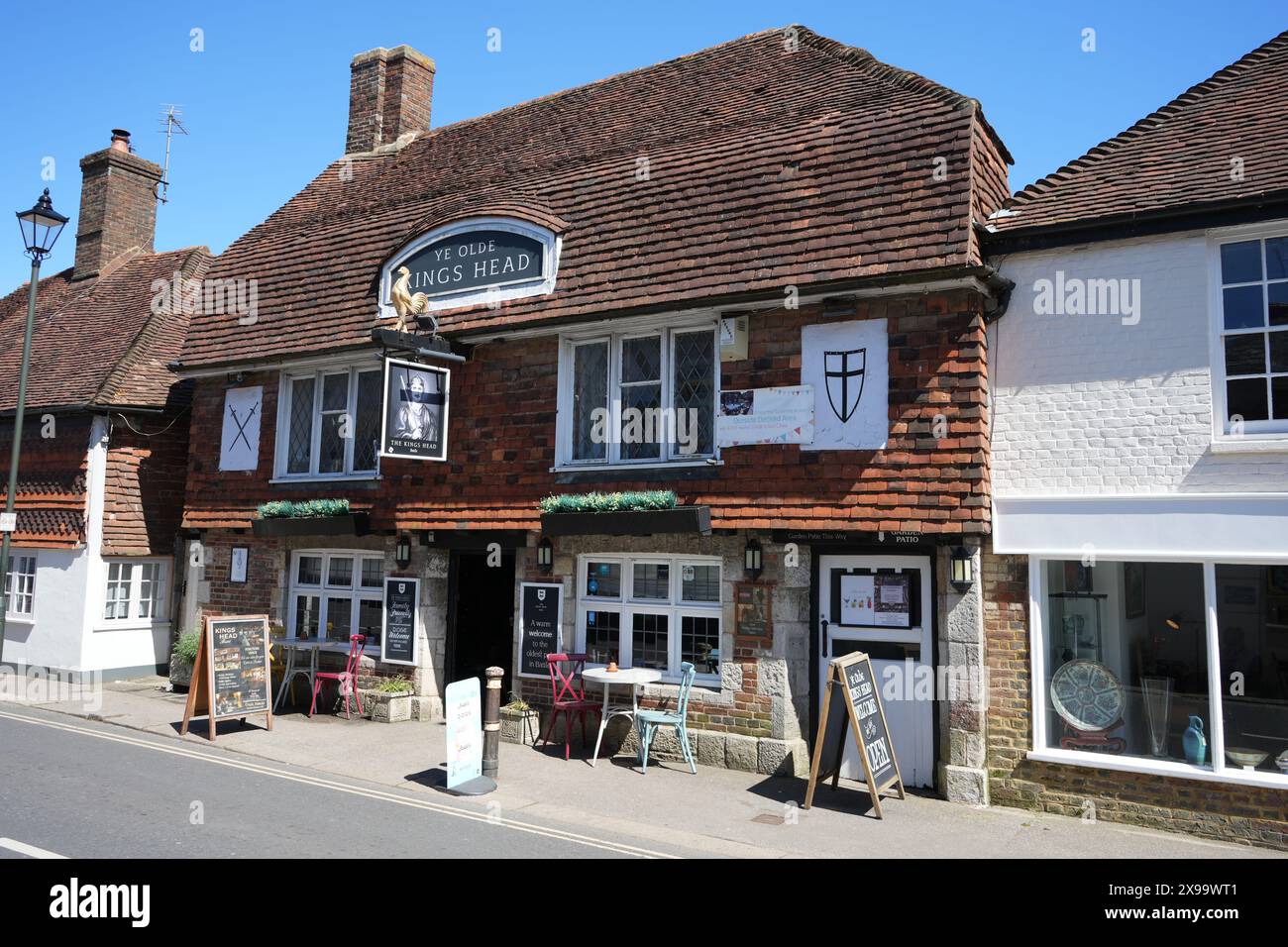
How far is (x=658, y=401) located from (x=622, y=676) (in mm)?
3285

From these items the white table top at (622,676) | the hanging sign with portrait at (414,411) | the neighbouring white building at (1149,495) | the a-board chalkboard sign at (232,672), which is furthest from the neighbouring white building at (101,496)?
the neighbouring white building at (1149,495)

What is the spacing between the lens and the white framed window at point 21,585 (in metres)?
16.0

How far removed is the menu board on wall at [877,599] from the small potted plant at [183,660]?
9.92 meters

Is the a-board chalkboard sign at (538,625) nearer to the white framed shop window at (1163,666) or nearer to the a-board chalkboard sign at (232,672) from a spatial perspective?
the a-board chalkboard sign at (232,672)

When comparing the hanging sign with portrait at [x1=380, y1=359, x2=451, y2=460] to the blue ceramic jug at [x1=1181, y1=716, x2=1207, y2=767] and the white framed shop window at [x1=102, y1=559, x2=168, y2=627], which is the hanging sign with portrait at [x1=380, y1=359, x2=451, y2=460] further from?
the blue ceramic jug at [x1=1181, y1=716, x2=1207, y2=767]

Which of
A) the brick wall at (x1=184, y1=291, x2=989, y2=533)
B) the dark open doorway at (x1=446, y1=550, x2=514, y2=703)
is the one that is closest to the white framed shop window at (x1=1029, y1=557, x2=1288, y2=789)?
the brick wall at (x1=184, y1=291, x2=989, y2=533)

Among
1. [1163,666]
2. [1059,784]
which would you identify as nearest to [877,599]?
[1059,784]

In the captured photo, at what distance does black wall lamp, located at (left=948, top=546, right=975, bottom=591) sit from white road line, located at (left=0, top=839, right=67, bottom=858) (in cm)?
772

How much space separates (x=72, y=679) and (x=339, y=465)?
20.1ft

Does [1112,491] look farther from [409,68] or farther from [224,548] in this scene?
[409,68]

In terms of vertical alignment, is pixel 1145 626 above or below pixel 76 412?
below

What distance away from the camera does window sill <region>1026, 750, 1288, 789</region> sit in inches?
305
